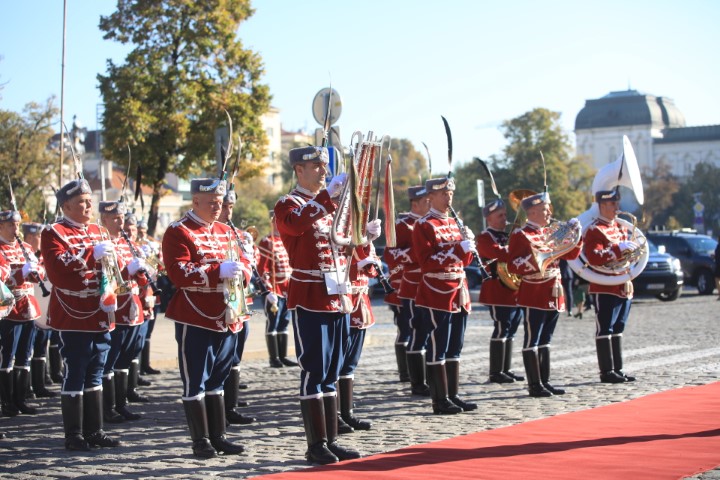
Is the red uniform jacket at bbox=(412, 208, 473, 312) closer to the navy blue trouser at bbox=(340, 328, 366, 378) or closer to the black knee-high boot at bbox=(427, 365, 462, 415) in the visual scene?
the black knee-high boot at bbox=(427, 365, 462, 415)

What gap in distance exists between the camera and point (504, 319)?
1275cm

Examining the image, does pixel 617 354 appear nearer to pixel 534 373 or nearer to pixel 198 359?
pixel 534 373

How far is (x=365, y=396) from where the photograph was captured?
12.0 metres

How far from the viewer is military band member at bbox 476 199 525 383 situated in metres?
12.3

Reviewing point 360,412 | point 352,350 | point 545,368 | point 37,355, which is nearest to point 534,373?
point 545,368

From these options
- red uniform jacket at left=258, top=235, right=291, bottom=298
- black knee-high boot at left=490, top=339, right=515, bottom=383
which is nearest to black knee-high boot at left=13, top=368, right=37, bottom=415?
red uniform jacket at left=258, top=235, right=291, bottom=298

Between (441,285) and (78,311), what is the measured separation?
3.32 metres

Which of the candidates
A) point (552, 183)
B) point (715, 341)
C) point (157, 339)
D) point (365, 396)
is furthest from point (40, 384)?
point (552, 183)

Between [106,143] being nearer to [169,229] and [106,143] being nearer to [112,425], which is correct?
[112,425]

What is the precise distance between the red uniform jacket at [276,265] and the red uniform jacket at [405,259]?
7.91ft

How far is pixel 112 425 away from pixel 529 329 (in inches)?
163

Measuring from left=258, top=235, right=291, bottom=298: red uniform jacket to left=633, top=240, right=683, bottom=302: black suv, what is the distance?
14.4 metres

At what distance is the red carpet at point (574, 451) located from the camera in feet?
24.6

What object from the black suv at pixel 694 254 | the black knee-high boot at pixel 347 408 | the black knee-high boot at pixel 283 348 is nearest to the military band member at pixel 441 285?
the black knee-high boot at pixel 347 408
